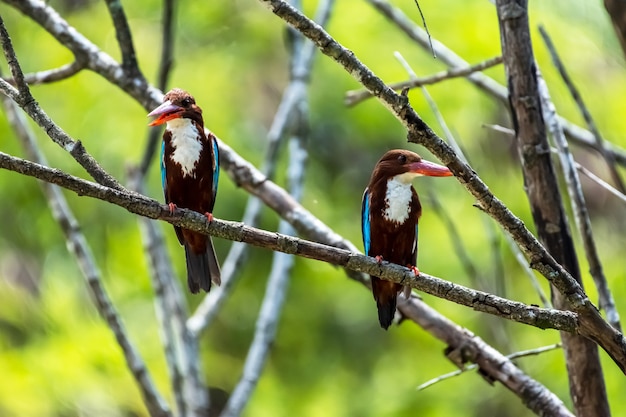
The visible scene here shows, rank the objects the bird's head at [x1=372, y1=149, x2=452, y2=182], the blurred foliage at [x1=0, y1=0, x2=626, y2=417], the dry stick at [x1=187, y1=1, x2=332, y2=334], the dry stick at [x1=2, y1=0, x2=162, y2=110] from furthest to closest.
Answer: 1. the blurred foliage at [x1=0, y1=0, x2=626, y2=417]
2. the dry stick at [x1=187, y1=1, x2=332, y2=334]
3. the dry stick at [x1=2, y1=0, x2=162, y2=110]
4. the bird's head at [x1=372, y1=149, x2=452, y2=182]

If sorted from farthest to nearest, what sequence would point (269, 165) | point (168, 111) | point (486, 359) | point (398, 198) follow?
point (269, 165) → point (398, 198) → point (486, 359) → point (168, 111)

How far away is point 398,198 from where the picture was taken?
14.5 ft

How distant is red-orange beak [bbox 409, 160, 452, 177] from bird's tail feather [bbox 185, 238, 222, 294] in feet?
3.33

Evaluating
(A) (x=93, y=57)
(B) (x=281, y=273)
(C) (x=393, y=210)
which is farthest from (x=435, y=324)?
(A) (x=93, y=57)

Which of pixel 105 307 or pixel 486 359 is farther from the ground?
pixel 105 307

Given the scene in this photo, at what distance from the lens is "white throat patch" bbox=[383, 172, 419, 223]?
4387 millimetres

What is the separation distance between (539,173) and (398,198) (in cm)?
86

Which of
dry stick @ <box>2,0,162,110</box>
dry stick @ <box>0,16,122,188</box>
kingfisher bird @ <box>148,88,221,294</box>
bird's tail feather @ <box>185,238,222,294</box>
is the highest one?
dry stick @ <box>2,0,162,110</box>

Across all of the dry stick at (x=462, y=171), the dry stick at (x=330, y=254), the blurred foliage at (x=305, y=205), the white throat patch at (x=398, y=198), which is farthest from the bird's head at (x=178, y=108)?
the blurred foliage at (x=305, y=205)

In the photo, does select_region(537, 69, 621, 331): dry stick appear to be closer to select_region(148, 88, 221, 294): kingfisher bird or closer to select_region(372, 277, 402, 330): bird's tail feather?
select_region(372, 277, 402, 330): bird's tail feather

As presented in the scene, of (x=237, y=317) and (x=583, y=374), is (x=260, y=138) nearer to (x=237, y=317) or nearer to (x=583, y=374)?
(x=237, y=317)

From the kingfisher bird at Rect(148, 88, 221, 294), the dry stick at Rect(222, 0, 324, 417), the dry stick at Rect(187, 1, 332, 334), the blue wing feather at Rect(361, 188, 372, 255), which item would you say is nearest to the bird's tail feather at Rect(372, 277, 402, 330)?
the blue wing feather at Rect(361, 188, 372, 255)

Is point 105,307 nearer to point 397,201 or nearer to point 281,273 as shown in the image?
point 281,273

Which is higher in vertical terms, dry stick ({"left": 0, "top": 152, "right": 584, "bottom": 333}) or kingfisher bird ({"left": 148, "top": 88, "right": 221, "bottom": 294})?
kingfisher bird ({"left": 148, "top": 88, "right": 221, "bottom": 294})
